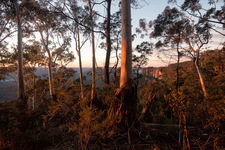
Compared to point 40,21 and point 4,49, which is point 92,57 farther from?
point 4,49

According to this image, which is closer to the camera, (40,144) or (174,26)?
(40,144)

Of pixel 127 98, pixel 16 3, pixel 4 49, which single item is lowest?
pixel 127 98

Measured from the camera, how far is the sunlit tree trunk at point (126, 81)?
248 centimetres

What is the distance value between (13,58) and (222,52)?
17830mm

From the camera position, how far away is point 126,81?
8.15ft

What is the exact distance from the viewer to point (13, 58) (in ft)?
35.8

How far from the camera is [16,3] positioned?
291 inches

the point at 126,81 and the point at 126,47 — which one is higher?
the point at 126,47

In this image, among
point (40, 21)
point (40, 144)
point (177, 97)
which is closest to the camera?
point (177, 97)

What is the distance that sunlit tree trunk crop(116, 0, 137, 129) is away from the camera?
248cm

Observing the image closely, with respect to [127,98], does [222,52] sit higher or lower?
higher


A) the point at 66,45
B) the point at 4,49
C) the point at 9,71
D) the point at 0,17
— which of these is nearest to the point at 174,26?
the point at 66,45

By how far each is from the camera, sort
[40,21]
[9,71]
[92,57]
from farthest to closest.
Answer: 1. [9,71]
2. [40,21]
3. [92,57]

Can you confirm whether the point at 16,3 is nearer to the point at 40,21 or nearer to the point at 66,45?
the point at 40,21
